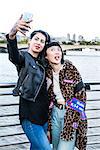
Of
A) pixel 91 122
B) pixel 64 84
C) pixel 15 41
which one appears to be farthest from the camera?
pixel 91 122

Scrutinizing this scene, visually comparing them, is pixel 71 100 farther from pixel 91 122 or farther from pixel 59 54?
pixel 91 122

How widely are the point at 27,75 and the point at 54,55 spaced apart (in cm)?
34

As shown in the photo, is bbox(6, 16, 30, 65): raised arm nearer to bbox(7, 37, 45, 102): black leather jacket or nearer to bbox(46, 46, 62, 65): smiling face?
bbox(7, 37, 45, 102): black leather jacket

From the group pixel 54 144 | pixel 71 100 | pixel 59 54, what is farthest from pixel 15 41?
pixel 54 144

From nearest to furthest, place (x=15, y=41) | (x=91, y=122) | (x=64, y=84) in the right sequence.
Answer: (x=15, y=41), (x=64, y=84), (x=91, y=122)

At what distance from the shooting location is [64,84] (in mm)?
3658

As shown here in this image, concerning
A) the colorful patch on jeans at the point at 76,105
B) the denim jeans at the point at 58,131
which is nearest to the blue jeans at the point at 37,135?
the denim jeans at the point at 58,131

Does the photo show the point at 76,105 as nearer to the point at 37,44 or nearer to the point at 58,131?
the point at 58,131

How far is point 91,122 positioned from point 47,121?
308 inches

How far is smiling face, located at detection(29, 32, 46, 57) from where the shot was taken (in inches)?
142

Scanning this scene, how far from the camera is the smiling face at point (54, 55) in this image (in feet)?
12.1

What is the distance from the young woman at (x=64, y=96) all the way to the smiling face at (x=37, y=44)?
10cm

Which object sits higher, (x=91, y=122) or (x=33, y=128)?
(x=33, y=128)

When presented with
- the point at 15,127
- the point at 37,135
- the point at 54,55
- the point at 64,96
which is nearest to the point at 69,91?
the point at 64,96
